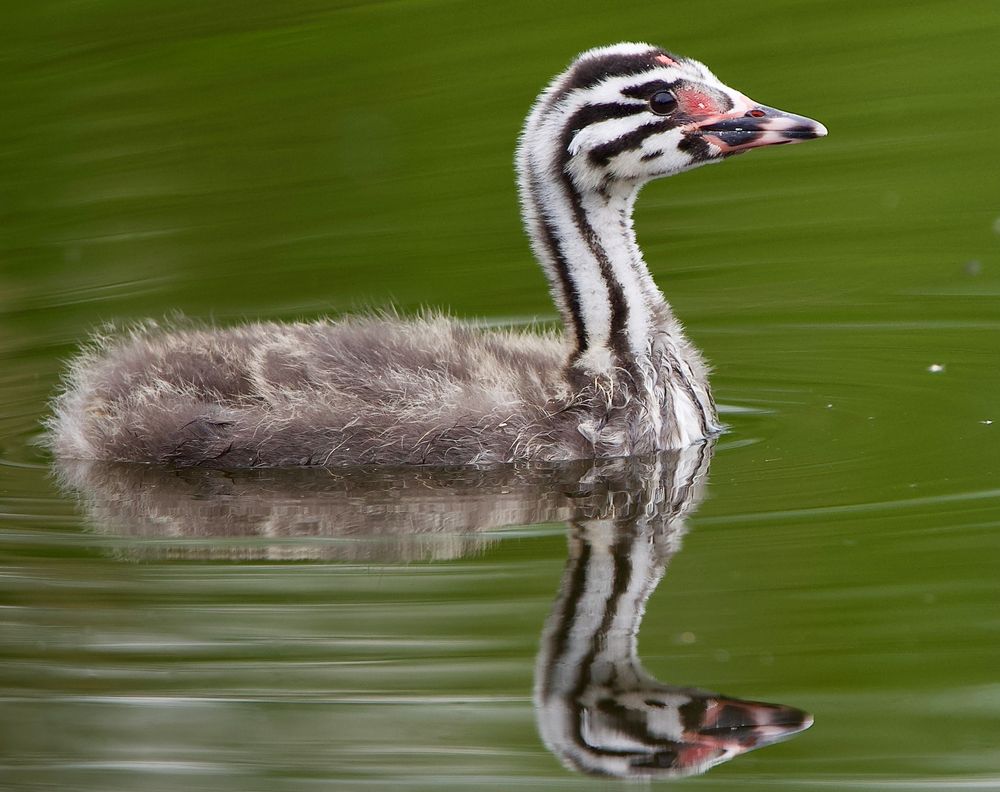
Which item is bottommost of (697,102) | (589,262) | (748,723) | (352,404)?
Result: (748,723)

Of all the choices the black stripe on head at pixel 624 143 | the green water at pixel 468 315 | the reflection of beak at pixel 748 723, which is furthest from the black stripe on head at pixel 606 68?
the reflection of beak at pixel 748 723

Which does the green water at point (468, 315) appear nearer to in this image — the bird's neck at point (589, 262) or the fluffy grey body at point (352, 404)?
the fluffy grey body at point (352, 404)

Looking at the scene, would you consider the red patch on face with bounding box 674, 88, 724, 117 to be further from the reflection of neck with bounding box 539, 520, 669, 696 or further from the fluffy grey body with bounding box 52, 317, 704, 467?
the reflection of neck with bounding box 539, 520, 669, 696

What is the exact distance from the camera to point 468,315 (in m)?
10.3

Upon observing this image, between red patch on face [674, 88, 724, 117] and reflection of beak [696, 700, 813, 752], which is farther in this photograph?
red patch on face [674, 88, 724, 117]

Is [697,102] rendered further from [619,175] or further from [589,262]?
[589,262]

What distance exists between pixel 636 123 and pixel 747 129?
18.6 inches

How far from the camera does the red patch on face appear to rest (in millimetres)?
8508

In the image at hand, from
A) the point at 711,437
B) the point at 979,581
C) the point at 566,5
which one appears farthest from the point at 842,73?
the point at 979,581

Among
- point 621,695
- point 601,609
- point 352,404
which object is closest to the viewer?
point 621,695

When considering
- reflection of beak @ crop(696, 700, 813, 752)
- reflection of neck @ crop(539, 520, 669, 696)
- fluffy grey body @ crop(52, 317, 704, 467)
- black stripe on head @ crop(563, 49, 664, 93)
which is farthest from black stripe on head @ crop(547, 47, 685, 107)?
reflection of beak @ crop(696, 700, 813, 752)

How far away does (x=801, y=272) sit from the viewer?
10.5m

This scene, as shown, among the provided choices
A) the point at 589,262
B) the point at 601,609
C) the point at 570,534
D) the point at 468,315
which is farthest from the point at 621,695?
the point at 468,315

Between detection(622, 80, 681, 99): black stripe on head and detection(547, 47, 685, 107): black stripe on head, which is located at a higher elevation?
detection(547, 47, 685, 107): black stripe on head
